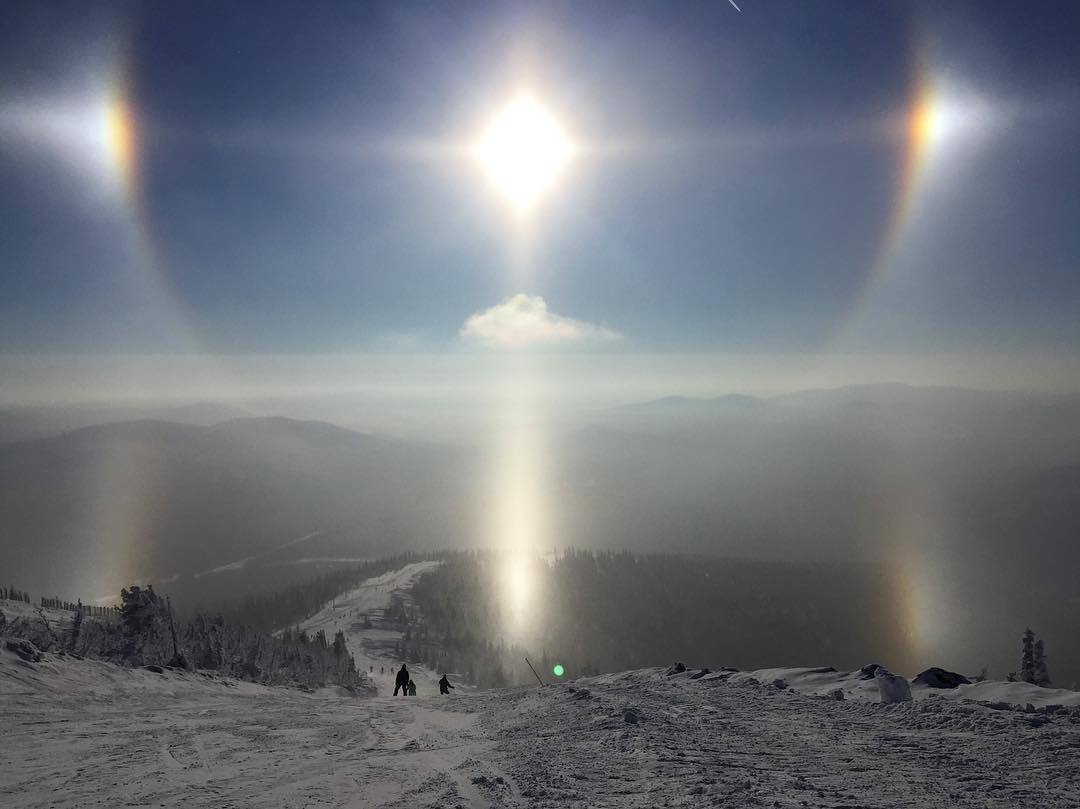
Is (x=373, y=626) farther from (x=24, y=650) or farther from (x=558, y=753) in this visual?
(x=558, y=753)

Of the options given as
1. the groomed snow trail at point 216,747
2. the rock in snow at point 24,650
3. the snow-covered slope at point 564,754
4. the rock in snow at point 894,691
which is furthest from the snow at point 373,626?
the rock in snow at point 894,691

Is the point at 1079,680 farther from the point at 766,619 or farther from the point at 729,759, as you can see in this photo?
the point at 729,759

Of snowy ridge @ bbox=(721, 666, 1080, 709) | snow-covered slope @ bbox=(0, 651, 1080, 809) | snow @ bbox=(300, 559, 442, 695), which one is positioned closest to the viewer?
snow-covered slope @ bbox=(0, 651, 1080, 809)

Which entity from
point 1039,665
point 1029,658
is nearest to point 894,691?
point 1029,658

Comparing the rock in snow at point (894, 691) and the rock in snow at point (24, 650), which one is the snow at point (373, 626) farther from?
the rock in snow at point (894, 691)

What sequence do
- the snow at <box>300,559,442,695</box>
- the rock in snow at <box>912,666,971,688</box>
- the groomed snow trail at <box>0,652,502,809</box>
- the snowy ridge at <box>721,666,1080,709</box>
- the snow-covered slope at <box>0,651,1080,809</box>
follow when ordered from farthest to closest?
the snow at <box>300,559,442,695</box> → the rock in snow at <box>912,666,971,688</box> → the snowy ridge at <box>721,666,1080,709</box> → the groomed snow trail at <box>0,652,502,809</box> → the snow-covered slope at <box>0,651,1080,809</box>

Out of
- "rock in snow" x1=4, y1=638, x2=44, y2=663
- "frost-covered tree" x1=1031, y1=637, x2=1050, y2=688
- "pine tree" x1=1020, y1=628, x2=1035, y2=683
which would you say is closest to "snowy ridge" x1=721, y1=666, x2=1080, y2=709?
"rock in snow" x1=4, y1=638, x2=44, y2=663

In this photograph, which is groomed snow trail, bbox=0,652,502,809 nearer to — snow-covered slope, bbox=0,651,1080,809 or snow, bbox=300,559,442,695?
snow-covered slope, bbox=0,651,1080,809

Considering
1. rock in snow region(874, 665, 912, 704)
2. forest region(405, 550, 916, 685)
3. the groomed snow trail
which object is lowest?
forest region(405, 550, 916, 685)
